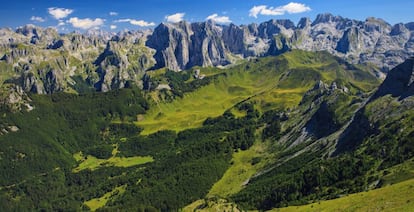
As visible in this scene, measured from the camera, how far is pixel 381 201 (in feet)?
397

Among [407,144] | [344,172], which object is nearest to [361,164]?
[344,172]

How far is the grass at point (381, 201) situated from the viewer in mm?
110387

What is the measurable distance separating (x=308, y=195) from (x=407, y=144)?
50128 mm

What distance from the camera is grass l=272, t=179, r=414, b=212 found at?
110 meters

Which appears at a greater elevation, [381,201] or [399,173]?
[381,201]

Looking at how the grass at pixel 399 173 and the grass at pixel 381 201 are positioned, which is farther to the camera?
the grass at pixel 399 173

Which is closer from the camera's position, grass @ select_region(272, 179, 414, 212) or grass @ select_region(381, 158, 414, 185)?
grass @ select_region(272, 179, 414, 212)

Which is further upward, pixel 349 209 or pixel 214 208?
pixel 349 209

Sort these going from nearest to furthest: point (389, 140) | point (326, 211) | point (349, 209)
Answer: point (349, 209) → point (326, 211) → point (389, 140)

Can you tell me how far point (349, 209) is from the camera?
417 feet

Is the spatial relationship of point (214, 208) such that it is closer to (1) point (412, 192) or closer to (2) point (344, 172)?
(2) point (344, 172)

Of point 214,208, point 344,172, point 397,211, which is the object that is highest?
point 397,211

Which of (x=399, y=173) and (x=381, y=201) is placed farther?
(x=399, y=173)

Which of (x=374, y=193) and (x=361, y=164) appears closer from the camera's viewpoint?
(x=374, y=193)
